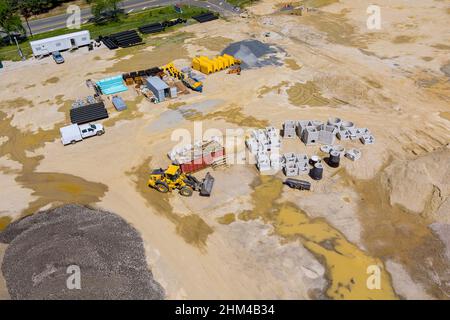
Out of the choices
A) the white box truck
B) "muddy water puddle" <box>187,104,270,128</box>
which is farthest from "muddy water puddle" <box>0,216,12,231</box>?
"muddy water puddle" <box>187,104,270,128</box>

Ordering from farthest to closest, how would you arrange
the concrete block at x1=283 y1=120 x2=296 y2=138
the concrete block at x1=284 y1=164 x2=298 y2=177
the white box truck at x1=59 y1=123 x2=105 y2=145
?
the white box truck at x1=59 y1=123 x2=105 y2=145 → the concrete block at x1=283 y1=120 x2=296 y2=138 → the concrete block at x1=284 y1=164 x2=298 y2=177

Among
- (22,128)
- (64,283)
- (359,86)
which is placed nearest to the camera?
(64,283)

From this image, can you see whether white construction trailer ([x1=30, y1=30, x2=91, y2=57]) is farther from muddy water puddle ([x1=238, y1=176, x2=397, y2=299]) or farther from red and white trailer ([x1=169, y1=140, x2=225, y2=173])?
muddy water puddle ([x1=238, y1=176, x2=397, y2=299])

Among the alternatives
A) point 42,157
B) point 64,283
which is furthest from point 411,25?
point 64,283

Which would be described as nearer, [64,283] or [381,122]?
[64,283]

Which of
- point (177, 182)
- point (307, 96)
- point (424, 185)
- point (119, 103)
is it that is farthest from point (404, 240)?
point (119, 103)

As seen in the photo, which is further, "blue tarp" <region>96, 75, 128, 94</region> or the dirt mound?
"blue tarp" <region>96, 75, 128, 94</region>

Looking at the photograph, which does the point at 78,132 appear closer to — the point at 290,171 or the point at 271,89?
the point at 290,171
